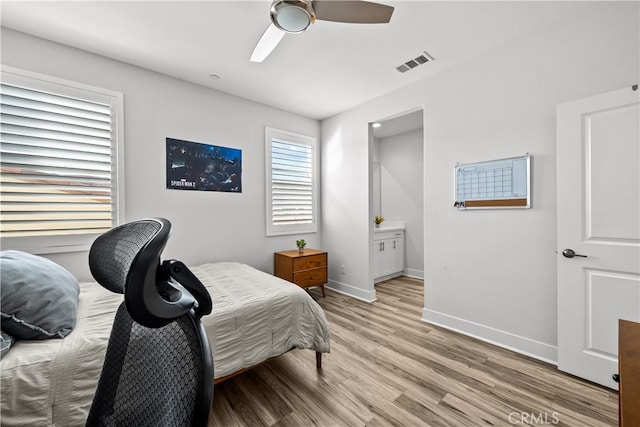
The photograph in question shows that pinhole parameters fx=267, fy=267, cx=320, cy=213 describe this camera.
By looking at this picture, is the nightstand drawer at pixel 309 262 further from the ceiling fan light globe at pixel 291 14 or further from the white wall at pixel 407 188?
the ceiling fan light globe at pixel 291 14

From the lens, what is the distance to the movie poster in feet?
9.62

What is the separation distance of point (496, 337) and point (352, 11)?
2.93 metres

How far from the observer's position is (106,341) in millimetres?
1346

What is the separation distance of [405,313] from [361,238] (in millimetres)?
1106

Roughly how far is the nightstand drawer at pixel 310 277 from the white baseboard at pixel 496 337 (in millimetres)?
1372

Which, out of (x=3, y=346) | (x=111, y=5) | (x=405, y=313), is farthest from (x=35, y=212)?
(x=405, y=313)

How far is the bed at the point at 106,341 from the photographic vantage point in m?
1.14

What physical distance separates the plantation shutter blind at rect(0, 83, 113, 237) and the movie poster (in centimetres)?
56

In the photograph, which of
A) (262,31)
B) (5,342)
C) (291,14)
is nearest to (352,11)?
(291,14)

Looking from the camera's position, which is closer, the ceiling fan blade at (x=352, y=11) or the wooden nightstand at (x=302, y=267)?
the ceiling fan blade at (x=352, y=11)

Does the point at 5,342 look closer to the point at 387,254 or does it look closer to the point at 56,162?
the point at 56,162


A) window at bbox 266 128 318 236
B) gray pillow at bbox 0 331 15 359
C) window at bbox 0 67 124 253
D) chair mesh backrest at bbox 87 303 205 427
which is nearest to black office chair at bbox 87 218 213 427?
chair mesh backrest at bbox 87 303 205 427

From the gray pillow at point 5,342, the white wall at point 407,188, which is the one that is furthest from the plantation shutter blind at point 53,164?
the white wall at point 407,188

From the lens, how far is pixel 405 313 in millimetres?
3225
